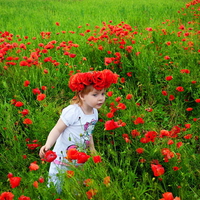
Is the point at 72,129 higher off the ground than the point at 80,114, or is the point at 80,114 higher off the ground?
the point at 80,114

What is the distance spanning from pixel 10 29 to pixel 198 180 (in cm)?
529

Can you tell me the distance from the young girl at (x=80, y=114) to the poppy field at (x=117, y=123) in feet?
0.42

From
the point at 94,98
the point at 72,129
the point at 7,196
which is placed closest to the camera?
the point at 7,196

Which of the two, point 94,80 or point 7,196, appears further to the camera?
point 94,80

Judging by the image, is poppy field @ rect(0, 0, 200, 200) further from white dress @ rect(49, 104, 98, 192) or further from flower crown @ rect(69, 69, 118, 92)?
flower crown @ rect(69, 69, 118, 92)

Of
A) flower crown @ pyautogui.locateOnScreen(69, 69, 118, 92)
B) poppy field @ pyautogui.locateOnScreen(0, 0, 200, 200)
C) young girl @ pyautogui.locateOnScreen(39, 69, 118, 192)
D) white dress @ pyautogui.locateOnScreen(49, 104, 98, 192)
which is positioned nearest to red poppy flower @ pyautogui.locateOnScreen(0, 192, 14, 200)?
poppy field @ pyautogui.locateOnScreen(0, 0, 200, 200)

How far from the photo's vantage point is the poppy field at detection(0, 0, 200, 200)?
1418mm

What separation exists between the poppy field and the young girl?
0.42 ft

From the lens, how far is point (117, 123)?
1775 mm

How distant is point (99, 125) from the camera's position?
2234 mm

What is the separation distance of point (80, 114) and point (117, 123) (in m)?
0.33

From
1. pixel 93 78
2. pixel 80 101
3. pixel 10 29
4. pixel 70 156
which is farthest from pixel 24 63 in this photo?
pixel 10 29

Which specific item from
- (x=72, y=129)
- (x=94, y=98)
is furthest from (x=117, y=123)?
(x=72, y=129)

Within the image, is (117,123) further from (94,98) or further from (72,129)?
(72,129)
